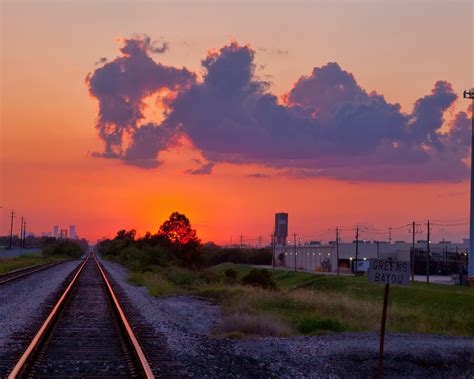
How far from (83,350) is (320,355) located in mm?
5355

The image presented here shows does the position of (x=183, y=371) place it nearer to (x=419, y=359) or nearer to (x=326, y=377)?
(x=326, y=377)

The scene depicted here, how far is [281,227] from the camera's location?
16462 centimetres

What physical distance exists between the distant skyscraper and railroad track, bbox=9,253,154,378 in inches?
5597

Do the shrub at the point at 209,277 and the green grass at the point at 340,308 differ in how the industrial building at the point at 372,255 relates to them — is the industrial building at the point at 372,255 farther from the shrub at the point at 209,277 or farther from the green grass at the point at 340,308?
the green grass at the point at 340,308

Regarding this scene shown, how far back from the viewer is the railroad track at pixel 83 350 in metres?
12.0

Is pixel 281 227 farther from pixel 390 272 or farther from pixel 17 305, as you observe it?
pixel 390 272

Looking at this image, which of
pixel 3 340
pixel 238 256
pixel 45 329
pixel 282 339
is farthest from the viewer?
pixel 238 256

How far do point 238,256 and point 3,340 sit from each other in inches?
6922

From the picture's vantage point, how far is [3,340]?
1582cm

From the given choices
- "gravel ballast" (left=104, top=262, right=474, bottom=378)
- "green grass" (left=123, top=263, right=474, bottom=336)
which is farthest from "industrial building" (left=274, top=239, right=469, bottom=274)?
"gravel ballast" (left=104, top=262, right=474, bottom=378)

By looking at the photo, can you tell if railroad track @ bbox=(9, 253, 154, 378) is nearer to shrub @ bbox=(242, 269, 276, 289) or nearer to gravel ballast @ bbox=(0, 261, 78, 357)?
gravel ballast @ bbox=(0, 261, 78, 357)

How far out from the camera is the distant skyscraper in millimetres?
164125

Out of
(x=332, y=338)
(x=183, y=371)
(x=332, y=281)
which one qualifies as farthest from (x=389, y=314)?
(x=332, y=281)

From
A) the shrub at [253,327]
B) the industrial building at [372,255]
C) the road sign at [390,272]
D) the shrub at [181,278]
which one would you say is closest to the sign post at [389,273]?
the road sign at [390,272]
